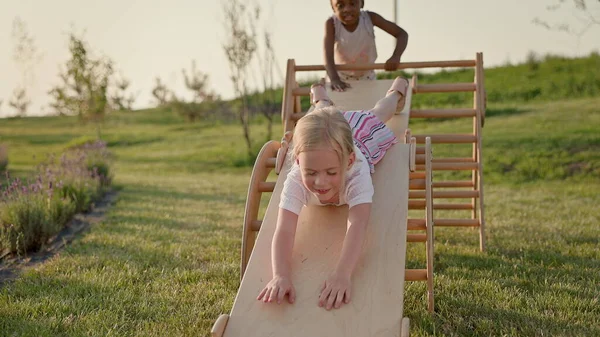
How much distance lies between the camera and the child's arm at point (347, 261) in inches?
120

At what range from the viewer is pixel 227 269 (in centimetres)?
469

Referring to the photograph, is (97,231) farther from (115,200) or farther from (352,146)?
(352,146)

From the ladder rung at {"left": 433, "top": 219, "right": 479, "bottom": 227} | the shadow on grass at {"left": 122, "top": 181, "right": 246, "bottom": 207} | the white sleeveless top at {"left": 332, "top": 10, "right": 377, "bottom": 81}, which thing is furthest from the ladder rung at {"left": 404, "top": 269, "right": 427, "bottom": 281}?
the shadow on grass at {"left": 122, "top": 181, "right": 246, "bottom": 207}

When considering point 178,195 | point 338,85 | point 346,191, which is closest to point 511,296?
point 346,191

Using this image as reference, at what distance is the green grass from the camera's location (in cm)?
346

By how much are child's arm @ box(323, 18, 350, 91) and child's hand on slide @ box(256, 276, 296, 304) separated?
2.86 meters

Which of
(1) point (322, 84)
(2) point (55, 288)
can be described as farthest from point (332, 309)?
(1) point (322, 84)

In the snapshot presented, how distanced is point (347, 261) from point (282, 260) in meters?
0.34

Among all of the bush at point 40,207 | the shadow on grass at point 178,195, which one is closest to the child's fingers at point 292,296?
the bush at point 40,207

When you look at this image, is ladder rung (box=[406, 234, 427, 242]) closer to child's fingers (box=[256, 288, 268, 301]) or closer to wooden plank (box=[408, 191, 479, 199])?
wooden plank (box=[408, 191, 479, 199])

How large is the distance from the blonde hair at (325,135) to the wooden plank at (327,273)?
35cm

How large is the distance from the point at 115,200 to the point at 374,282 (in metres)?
7.10

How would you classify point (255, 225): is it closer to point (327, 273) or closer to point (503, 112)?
point (327, 273)

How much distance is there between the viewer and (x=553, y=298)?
386 cm
